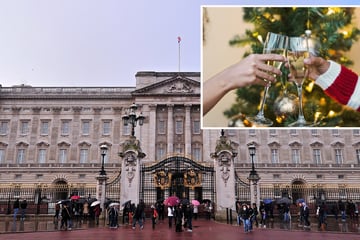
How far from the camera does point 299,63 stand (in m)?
15.8

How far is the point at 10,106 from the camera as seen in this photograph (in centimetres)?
5556

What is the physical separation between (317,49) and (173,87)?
39155mm

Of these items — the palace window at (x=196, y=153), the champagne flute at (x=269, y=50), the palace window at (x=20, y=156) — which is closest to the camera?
the champagne flute at (x=269, y=50)

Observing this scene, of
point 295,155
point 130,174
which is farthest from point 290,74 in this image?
point 295,155

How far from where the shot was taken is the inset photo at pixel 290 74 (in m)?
15.7

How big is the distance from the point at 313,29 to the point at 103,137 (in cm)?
4262

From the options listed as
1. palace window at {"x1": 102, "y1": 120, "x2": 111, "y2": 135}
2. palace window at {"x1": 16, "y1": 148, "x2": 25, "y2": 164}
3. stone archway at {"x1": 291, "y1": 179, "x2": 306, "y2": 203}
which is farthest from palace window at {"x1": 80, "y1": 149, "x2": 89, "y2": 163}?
stone archway at {"x1": 291, "y1": 179, "x2": 306, "y2": 203}

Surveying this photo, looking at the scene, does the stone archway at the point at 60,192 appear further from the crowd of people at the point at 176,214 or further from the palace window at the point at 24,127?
the crowd of people at the point at 176,214

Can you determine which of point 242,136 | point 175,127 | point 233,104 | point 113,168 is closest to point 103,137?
point 113,168

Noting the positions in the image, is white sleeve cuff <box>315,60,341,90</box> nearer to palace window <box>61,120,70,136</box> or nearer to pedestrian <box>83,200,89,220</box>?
pedestrian <box>83,200,89,220</box>

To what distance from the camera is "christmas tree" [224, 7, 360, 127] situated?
1585cm

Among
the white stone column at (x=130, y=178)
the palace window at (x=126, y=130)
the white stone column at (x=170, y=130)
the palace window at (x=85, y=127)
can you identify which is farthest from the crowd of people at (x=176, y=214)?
the palace window at (x=85, y=127)

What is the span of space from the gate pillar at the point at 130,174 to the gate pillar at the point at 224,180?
5137mm

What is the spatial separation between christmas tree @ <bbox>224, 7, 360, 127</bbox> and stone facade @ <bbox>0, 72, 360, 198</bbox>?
3457 centimetres
